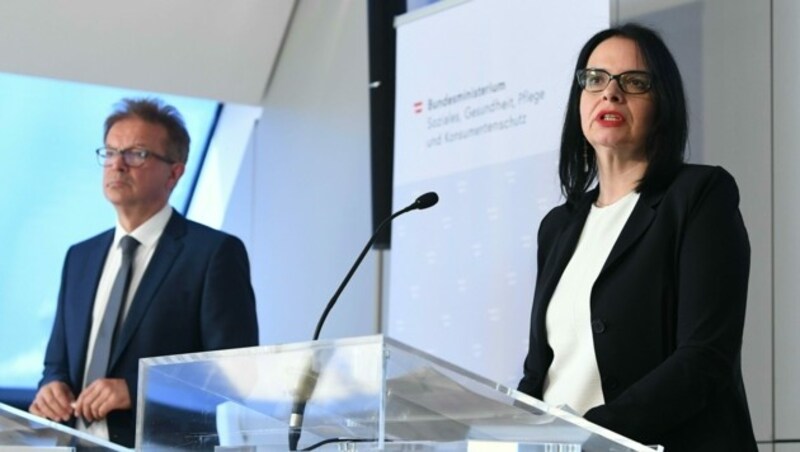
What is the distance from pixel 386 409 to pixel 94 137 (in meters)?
5.43

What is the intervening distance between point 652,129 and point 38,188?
15.7ft

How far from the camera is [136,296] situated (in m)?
4.48

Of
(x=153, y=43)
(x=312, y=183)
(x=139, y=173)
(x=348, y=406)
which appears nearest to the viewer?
(x=348, y=406)

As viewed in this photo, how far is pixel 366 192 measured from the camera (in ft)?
19.0

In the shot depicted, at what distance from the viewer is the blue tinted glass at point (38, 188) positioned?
702 cm

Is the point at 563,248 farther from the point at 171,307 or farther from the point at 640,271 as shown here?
the point at 171,307

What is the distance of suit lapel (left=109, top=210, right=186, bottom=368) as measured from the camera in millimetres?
4418

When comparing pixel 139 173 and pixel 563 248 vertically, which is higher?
pixel 139 173

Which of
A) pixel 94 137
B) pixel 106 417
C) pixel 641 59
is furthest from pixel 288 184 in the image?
pixel 641 59

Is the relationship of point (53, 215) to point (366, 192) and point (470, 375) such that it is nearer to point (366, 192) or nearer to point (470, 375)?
point (366, 192)

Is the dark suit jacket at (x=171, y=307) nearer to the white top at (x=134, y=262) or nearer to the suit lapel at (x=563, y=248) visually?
the white top at (x=134, y=262)

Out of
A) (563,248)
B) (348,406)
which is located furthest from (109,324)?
(348,406)

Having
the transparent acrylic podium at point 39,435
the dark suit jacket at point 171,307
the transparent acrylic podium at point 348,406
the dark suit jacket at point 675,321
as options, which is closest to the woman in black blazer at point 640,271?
the dark suit jacket at point 675,321

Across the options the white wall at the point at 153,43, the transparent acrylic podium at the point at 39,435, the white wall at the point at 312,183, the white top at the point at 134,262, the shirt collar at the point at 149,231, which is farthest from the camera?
the white wall at the point at 153,43
